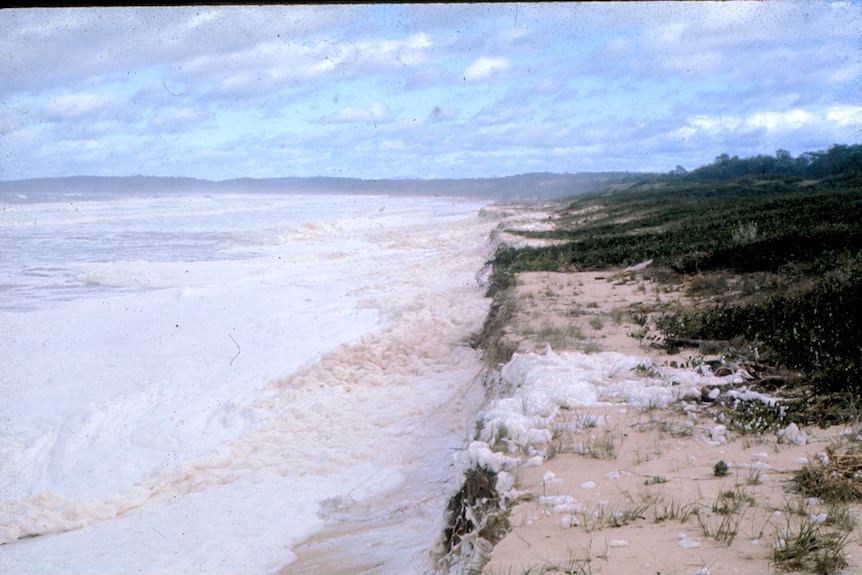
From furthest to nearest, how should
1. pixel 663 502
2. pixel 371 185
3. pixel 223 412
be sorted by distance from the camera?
pixel 371 185 → pixel 223 412 → pixel 663 502

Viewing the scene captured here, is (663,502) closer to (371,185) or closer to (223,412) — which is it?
(223,412)

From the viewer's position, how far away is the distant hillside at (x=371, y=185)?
83.0 meters

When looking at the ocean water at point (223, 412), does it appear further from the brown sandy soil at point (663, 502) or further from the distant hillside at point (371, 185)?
the distant hillside at point (371, 185)

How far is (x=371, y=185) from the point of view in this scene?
16088 centimetres

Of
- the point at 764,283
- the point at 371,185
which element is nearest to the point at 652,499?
the point at 764,283

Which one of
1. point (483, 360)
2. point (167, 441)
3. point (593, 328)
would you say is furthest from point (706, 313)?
point (167, 441)

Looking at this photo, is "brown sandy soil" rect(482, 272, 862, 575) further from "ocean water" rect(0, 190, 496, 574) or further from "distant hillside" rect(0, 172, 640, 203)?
"distant hillside" rect(0, 172, 640, 203)

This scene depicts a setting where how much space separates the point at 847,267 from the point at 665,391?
460 centimetres

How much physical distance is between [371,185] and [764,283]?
155m

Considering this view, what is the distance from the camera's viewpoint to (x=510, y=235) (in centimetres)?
2392

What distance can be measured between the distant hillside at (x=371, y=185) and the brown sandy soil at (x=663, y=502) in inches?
2665

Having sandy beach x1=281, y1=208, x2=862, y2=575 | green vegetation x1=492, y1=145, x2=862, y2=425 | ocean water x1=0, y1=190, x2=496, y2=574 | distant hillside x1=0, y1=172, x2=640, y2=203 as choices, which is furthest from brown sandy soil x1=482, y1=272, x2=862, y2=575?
distant hillside x1=0, y1=172, x2=640, y2=203

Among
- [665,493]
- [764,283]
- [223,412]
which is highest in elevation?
[764,283]

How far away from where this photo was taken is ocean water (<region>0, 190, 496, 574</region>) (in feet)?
19.6
